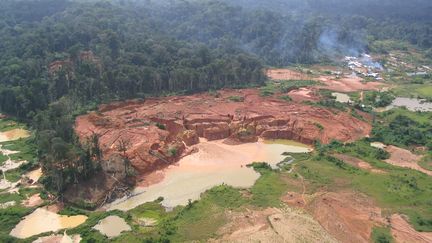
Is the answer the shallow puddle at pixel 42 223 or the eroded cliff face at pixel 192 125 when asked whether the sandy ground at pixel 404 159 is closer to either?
the eroded cliff face at pixel 192 125

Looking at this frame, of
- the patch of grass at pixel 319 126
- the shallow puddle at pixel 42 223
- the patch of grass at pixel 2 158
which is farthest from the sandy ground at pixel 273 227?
the patch of grass at pixel 2 158

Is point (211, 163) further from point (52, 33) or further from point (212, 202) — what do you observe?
point (52, 33)

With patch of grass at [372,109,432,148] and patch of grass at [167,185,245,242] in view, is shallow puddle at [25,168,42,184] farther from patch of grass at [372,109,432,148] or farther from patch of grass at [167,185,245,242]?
patch of grass at [372,109,432,148]

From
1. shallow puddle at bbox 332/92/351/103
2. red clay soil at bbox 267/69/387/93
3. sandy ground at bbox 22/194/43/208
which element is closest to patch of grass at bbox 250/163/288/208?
sandy ground at bbox 22/194/43/208

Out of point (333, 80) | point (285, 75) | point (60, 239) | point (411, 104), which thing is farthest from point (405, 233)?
point (285, 75)

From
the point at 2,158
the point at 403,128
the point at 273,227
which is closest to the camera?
the point at 273,227

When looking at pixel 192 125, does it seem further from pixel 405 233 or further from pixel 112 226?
pixel 405 233

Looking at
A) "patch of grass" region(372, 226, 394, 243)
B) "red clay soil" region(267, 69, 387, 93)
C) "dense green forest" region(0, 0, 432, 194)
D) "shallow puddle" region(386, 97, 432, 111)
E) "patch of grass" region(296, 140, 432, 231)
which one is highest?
"dense green forest" region(0, 0, 432, 194)
